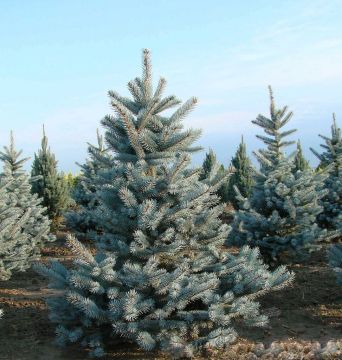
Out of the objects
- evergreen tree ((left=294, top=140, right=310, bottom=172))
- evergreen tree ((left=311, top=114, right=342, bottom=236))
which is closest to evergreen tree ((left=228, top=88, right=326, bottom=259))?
evergreen tree ((left=311, top=114, right=342, bottom=236))

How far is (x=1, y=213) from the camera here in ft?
26.3

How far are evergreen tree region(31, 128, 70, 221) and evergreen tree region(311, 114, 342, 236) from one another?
27.1 feet

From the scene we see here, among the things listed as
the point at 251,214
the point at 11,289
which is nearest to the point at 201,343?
the point at 251,214

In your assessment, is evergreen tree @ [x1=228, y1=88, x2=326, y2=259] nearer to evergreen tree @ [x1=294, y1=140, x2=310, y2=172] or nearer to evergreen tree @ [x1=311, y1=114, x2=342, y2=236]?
evergreen tree @ [x1=311, y1=114, x2=342, y2=236]

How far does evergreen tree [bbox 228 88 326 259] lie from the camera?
1009 cm

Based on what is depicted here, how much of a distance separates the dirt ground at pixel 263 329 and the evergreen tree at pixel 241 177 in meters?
9.89

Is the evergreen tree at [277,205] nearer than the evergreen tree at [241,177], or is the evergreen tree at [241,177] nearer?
the evergreen tree at [277,205]

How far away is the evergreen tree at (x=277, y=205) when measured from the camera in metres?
10.1

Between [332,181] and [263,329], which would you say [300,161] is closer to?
[332,181]

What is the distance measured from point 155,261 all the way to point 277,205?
5.35m

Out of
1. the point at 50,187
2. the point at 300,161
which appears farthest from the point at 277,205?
the point at 300,161

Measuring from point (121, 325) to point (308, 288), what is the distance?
4662 mm

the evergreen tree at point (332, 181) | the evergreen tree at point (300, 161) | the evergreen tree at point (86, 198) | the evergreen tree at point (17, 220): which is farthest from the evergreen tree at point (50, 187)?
the evergreen tree at point (300, 161)

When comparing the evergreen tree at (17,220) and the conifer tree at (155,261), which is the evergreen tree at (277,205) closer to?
the conifer tree at (155,261)
